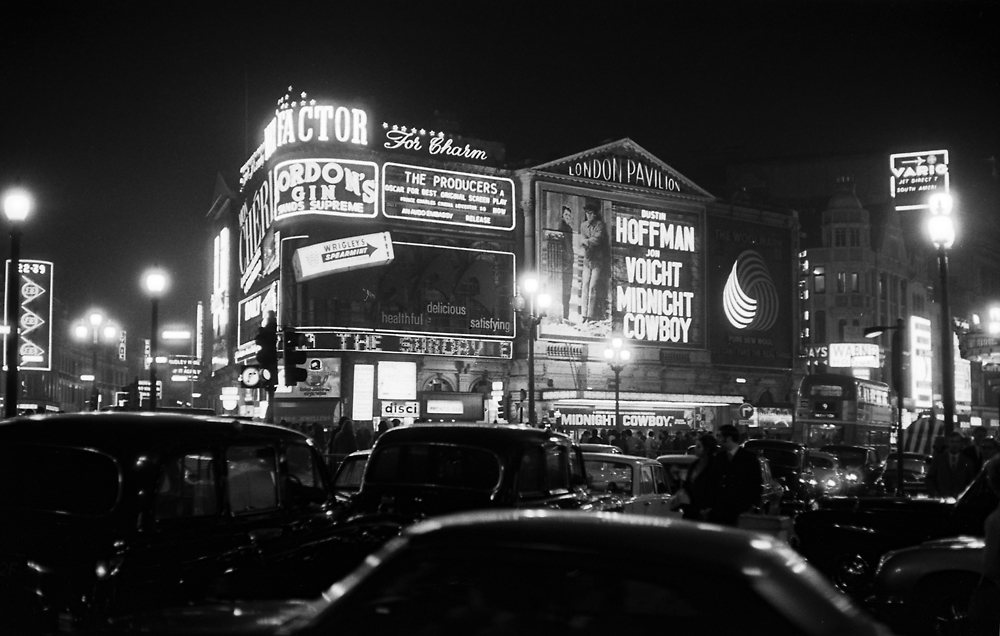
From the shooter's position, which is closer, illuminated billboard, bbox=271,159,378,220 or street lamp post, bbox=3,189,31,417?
street lamp post, bbox=3,189,31,417

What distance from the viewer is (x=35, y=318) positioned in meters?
40.1

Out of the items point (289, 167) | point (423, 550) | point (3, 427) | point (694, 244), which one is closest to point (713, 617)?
point (423, 550)

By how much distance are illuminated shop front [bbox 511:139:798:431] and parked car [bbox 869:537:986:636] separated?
167 ft

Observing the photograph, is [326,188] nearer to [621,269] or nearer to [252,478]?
[621,269]

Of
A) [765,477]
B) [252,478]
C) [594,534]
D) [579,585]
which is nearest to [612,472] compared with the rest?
[765,477]

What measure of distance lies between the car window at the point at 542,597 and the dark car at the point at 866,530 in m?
8.21

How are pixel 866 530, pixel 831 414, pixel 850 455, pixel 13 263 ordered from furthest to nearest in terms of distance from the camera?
pixel 831 414
pixel 850 455
pixel 13 263
pixel 866 530

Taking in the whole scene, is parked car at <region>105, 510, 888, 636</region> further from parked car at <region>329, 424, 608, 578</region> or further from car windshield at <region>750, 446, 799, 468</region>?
car windshield at <region>750, 446, 799, 468</region>

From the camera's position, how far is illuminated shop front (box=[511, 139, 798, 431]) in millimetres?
66688

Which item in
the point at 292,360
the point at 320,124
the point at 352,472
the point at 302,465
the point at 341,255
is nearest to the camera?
the point at 302,465

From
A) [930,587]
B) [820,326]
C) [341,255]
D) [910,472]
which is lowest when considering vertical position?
[910,472]

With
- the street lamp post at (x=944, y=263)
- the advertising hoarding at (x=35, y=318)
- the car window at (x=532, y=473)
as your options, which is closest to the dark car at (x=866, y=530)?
the car window at (x=532, y=473)

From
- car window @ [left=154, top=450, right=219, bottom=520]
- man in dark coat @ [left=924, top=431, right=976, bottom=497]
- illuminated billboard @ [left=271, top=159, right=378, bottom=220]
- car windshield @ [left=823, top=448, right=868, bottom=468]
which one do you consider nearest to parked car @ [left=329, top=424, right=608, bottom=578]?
car window @ [left=154, top=450, right=219, bottom=520]

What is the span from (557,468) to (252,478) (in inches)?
169
